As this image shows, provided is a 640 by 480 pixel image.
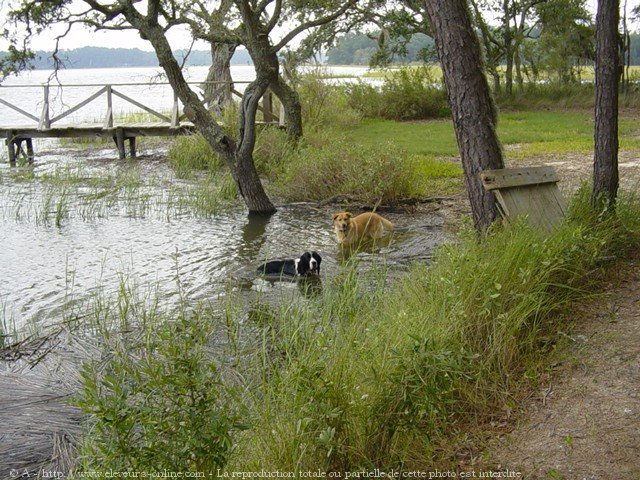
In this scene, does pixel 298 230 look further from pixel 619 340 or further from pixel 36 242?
pixel 619 340

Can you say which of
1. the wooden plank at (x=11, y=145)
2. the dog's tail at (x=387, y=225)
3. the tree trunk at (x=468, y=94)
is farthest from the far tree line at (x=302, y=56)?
the wooden plank at (x=11, y=145)

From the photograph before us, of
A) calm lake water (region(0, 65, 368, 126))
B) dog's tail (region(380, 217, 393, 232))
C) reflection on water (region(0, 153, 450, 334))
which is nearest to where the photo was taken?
reflection on water (region(0, 153, 450, 334))

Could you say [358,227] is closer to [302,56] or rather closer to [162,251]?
[162,251]

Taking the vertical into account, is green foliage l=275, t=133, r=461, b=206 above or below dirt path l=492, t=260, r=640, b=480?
above

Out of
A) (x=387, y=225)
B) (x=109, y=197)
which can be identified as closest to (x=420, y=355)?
(x=387, y=225)

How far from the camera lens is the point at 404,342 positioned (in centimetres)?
475

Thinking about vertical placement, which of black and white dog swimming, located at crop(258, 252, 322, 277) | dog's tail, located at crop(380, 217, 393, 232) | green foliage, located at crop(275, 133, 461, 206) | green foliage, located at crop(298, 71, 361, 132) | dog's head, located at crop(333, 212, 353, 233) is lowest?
black and white dog swimming, located at crop(258, 252, 322, 277)

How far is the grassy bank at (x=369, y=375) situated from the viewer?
3.58 metres

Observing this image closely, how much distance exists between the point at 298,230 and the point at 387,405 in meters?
7.78

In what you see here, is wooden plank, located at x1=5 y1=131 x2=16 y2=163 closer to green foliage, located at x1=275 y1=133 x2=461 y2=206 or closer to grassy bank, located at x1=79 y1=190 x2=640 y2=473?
green foliage, located at x1=275 y1=133 x2=461 y2=206

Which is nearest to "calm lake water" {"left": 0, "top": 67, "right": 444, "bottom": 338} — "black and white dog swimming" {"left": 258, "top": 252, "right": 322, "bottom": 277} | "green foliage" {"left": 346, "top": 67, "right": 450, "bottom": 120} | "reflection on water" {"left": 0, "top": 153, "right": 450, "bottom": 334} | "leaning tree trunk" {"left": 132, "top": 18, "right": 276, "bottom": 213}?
"reflection on water" {"left": 0, "top": 153, "right": 450, "bottom": 334}

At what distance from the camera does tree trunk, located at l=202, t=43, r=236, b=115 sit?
22.3 m

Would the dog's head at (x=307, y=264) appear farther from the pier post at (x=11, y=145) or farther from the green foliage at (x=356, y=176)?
the pier post at (x=11, y=145)

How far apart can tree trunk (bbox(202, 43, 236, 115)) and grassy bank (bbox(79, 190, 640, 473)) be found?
16.2 m
